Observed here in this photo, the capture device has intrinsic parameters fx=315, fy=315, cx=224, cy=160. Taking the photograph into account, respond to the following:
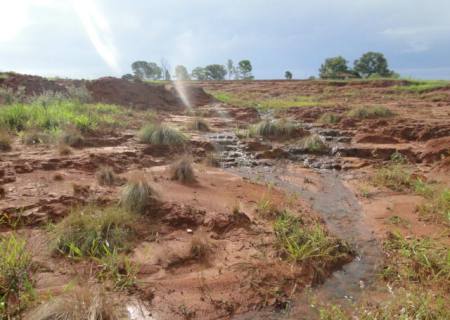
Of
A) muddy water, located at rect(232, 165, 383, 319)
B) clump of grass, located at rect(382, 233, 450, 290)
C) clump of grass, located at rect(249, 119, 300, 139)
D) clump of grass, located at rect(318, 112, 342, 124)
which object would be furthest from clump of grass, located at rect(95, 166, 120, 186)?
clump of grass, located at rect(318, 112, 342, 124)

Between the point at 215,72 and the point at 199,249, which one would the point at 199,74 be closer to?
the point at 215,72

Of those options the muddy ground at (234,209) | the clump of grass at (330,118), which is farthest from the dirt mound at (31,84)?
the clump of grass at (330,118)

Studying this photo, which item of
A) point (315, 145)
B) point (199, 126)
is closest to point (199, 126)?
point (199, 126)

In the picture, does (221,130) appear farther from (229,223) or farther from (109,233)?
(109,233)

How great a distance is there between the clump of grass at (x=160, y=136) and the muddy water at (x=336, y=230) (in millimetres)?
2068

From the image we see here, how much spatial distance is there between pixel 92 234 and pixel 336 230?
11.2 feet

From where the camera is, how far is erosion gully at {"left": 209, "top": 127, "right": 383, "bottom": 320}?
10.7 feet

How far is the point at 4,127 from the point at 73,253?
253 inches

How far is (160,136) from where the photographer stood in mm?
8555

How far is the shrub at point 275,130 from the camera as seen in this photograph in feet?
33.3

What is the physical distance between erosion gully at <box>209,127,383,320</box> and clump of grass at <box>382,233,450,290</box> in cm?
19

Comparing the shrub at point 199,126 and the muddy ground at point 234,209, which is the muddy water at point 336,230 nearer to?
the muddy ground at point 234,209

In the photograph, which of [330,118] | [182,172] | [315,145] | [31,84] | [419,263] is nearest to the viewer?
[419,263]

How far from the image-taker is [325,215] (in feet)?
17.4
